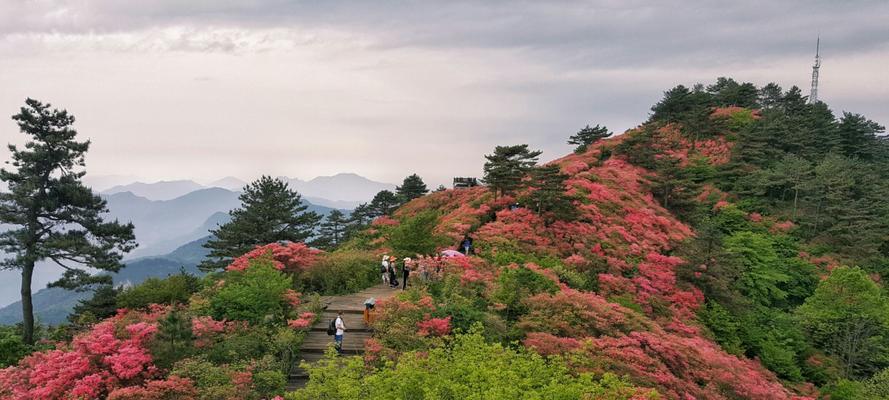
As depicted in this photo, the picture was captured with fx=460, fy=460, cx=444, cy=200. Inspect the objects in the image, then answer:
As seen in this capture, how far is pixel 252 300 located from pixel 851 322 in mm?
28823

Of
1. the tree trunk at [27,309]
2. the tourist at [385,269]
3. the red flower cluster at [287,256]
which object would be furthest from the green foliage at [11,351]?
the tourist at [385,269]

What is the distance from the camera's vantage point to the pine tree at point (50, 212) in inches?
927

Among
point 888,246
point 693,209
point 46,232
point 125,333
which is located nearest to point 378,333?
point 125,333

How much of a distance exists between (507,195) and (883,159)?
54606 mm

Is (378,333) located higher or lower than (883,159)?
lower

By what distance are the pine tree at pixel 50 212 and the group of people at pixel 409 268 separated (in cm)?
1597

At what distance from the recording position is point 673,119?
57.4 metres

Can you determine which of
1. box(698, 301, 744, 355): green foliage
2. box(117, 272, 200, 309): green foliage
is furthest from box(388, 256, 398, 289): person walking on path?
box(698, 301, 744, 355): green foliage

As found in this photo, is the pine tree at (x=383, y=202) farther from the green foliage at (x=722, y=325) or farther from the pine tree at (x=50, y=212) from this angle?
the green foliage at (x=722, y=325)

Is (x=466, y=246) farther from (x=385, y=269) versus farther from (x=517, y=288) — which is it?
(x=517, y=288)

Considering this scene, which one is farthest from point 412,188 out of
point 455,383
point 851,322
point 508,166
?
point 455,383

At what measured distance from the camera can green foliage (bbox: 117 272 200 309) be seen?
717 inches

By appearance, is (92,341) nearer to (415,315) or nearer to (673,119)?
(415,315)

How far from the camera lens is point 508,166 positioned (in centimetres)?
2848
